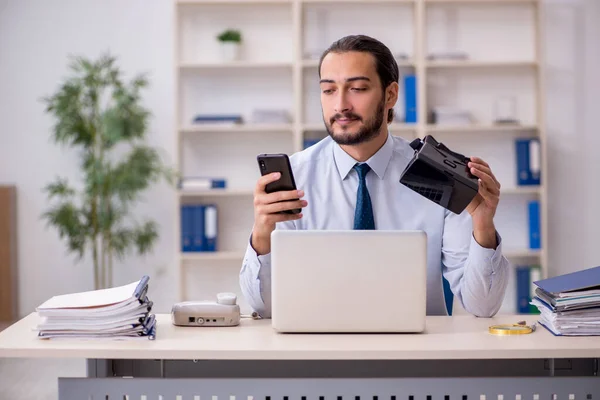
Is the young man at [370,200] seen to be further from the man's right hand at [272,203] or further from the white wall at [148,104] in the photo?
the white wall at [148,104]

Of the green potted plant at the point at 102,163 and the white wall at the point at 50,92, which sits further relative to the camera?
the white wall at the point at 50,92

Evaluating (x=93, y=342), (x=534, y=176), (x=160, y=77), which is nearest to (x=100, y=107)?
(x=160, y=77)

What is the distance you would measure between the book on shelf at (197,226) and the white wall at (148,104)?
38 cm

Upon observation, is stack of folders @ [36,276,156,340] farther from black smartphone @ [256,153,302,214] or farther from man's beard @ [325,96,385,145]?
man's beard @ [325,96,385,145]

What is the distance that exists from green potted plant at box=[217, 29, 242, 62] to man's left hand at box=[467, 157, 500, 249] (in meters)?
3.33

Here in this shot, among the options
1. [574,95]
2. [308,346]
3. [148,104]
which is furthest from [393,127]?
[308,346]

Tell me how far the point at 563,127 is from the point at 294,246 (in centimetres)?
392

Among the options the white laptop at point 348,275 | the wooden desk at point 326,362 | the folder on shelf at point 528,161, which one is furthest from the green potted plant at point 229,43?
the white laptop at point 348,275

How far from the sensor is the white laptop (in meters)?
1.77

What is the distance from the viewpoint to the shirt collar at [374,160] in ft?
7.88

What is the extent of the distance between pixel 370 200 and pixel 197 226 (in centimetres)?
279

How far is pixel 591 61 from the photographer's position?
5.23 m

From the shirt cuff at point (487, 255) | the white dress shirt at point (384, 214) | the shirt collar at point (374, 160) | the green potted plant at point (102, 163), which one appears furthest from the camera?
the green potted plant at point (102, 163)

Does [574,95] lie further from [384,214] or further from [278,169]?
[278,169]
